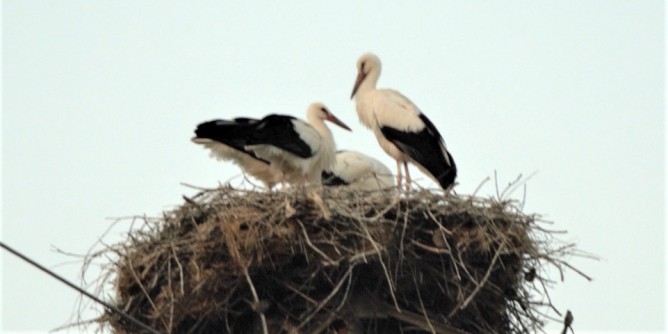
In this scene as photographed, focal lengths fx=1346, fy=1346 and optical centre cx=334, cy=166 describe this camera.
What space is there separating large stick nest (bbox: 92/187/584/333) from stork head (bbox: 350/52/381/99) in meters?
2.70

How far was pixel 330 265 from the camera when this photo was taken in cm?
758

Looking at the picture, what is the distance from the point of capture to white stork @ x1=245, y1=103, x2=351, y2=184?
9.13 meters

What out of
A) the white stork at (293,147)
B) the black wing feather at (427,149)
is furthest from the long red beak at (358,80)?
the white stork at (293,147)

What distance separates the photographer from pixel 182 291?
762 centimetres

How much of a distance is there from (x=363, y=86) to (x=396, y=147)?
77 cm

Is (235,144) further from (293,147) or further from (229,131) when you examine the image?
(293,147)

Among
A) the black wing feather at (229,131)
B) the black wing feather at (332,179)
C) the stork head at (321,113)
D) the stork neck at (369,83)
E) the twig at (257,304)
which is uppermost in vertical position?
the stork neck at (369,83)

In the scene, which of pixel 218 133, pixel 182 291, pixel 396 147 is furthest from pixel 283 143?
pixel 182 291

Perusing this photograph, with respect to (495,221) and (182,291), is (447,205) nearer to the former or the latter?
(495,221)

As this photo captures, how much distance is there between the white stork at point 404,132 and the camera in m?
9.83

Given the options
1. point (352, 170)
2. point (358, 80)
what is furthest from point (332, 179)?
point (358, 80)

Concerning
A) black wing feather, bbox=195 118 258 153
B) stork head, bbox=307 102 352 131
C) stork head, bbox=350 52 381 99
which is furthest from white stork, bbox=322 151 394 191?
black wing feather, bbox=195 118 258 153

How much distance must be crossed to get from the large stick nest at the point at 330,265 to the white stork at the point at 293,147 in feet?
3.48

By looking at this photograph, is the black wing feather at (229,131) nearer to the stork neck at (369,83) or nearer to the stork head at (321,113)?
the stork head at (321,113)
